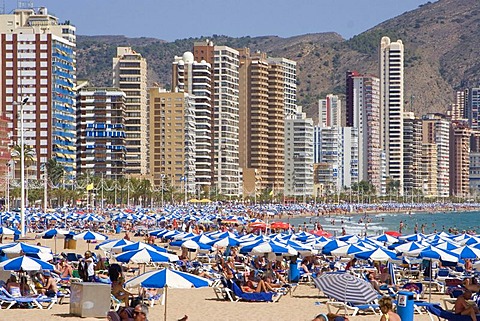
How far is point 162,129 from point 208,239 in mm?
140398

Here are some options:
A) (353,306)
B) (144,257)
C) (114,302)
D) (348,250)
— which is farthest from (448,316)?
(348,250)

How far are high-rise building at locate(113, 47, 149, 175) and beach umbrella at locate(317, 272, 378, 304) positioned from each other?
153 m

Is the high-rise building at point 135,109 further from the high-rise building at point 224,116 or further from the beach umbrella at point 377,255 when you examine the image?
the beach umbrella at point 377,255

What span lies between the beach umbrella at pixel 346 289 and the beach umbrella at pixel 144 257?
493 centimetres

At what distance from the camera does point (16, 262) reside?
80.2ft

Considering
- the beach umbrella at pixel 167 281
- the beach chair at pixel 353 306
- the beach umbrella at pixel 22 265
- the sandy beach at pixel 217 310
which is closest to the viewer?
the beach umbrella at pixel 167 281

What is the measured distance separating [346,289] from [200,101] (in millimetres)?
162584

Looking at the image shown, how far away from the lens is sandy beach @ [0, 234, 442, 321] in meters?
22.6

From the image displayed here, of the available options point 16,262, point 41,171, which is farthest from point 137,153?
point 16,262

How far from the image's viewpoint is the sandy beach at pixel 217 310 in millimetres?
22594

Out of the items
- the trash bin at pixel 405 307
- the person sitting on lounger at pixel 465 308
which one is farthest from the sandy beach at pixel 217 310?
the person sitting on lounger at pixel 465 308

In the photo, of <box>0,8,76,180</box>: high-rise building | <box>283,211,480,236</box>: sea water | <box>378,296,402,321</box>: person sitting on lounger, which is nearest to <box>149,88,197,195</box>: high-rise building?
<box>283,211,480,236</box>: sea water

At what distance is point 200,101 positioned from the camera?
183750mm

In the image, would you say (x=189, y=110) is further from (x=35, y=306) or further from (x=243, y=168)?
(x=35, y=306)
